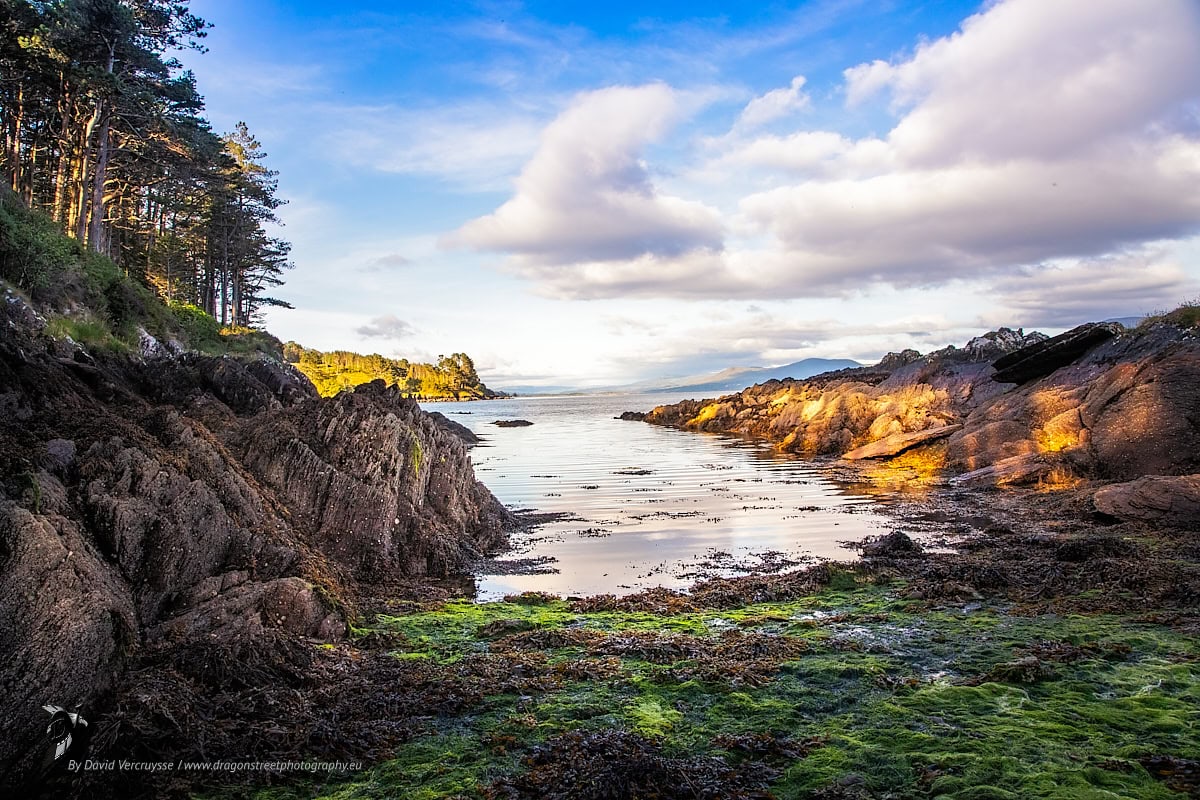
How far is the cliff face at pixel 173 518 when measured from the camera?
17.4 feet

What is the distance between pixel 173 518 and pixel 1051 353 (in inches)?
1177

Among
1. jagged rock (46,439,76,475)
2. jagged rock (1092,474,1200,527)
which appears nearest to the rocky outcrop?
jagged rock (1092,474,1200,527)

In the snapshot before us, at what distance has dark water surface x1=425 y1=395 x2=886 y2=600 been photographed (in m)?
12.9

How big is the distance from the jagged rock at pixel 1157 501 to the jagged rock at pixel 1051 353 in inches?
548

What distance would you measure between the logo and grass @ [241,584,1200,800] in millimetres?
1493

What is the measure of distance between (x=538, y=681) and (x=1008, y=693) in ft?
14.4

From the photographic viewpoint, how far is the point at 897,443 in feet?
101

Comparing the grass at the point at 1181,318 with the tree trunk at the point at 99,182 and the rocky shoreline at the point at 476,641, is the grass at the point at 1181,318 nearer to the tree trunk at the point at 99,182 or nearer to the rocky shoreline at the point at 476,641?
the rocky shoreline at the point at 476,641

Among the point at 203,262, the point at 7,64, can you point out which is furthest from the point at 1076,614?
the point at 203,262

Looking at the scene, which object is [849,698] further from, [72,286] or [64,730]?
[72,286]

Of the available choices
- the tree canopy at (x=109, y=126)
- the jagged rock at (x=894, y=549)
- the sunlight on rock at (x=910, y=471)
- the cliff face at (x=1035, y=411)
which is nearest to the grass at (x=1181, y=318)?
the cliff face at (x=1035, y=411)

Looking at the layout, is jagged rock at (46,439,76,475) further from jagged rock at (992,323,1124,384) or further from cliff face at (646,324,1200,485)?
jagged rock at (992,323,1124,384)

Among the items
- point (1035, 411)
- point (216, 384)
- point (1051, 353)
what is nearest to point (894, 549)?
point (1035, 411)

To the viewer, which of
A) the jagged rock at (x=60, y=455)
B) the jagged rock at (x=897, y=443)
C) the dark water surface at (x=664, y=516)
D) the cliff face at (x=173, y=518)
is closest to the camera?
the cliff face at (x=173, y=518)
